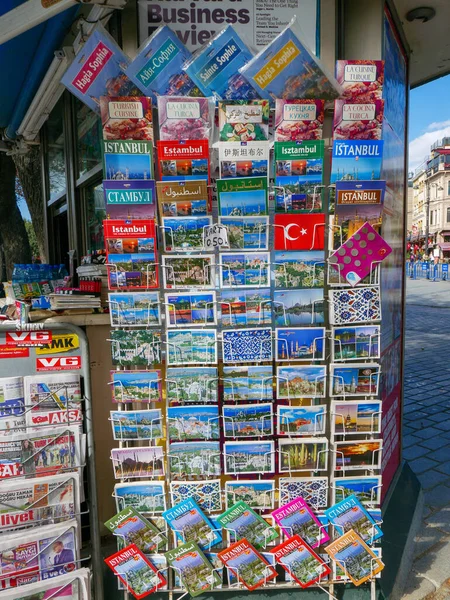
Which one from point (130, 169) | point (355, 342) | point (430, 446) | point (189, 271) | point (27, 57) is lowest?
point (430, 446)

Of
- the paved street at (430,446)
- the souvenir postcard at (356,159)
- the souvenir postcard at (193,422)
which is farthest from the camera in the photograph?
the paved street at (430,446)

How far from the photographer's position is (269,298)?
6.36 ft

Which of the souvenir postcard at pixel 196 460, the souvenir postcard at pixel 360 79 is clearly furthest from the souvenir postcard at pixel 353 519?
the souvenir postcard at pixel 360 79

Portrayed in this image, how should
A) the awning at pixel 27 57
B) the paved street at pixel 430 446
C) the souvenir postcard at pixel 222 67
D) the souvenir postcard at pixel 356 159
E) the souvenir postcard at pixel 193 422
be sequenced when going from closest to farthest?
the souvenir postcard at pixel 222 67 < the souvenir postcard at pixel 356 159 < the souvenir postcard at pixel 193 422 < the awning at pixel 27 57 < the paved street at pixel 430 446

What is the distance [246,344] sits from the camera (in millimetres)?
1949

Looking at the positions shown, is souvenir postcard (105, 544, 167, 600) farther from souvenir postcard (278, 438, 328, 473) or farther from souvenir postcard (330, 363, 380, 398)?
souvenir postcard (330, 363, 380, 398)

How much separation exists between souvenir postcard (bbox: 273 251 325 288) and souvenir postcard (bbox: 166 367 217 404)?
546mm

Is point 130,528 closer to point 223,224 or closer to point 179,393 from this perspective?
point 179,393

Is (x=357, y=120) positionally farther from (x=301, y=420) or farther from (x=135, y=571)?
(x=135, y=571)

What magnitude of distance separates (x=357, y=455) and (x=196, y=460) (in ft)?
2.68

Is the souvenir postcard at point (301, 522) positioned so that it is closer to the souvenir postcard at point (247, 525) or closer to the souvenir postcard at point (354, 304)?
the souvenir postcard at point (247, 525)

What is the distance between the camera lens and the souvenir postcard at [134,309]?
6.28ft

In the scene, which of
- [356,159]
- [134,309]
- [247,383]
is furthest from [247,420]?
[356,159]

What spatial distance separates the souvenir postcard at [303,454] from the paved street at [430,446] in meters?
1.18
